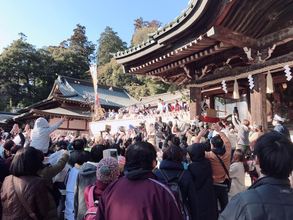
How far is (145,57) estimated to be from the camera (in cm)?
793

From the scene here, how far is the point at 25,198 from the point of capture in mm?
2115

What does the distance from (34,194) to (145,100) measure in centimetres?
2403

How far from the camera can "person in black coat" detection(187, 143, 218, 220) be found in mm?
3090

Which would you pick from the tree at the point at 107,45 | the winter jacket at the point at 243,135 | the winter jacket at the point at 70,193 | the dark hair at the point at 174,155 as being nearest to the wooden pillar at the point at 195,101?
the winter jacket at the point at 243,135

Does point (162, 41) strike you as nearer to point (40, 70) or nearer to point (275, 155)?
point (275, 155)

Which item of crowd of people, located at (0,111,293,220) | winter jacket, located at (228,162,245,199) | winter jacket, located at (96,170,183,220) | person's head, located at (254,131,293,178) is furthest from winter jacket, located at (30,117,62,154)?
person's head, located at (254,131,293,178)

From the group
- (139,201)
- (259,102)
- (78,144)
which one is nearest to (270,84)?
(259,102)

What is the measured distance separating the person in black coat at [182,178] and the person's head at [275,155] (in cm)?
127

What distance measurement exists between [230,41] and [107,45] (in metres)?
44.1

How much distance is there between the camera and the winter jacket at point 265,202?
1.17 m

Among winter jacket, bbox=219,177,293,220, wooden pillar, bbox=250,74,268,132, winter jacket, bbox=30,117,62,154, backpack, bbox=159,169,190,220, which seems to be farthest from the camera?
wooden pillar, bbox=250,74,268,132

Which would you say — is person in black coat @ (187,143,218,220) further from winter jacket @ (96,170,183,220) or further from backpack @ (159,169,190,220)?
winter jacket @ (96,170,183,220)

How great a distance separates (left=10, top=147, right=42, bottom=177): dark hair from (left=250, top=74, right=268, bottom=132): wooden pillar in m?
5.93

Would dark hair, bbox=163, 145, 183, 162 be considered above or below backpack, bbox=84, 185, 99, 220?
above
